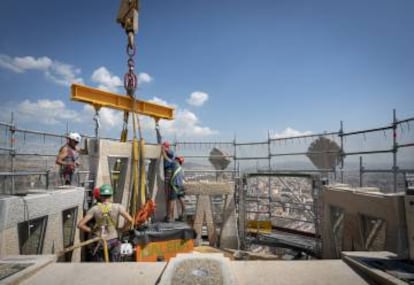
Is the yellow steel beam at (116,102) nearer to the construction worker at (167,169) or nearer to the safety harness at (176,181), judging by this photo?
the construction worker at (167,169)

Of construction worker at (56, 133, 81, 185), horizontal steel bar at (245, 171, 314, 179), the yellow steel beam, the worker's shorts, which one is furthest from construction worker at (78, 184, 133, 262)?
horizontal steel bar at (245, 171, 314, 179)

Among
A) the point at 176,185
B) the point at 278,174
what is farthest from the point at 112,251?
the point at 278,174

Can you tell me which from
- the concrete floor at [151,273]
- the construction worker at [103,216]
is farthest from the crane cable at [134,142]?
the concrete floor at [151,273]

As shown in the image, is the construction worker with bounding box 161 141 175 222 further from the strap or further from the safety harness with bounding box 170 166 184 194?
the strap

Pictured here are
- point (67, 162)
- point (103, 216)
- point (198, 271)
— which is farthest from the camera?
point (67, 162)

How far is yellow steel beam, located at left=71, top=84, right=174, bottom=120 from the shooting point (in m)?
7.85

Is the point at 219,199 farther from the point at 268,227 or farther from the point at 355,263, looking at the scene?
the point at 355,263

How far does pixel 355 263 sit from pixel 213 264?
189cm

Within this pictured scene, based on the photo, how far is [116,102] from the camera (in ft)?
28.7

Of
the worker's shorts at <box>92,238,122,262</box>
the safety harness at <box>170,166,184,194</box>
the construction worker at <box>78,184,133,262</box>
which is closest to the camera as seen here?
the construction worker at <box>78,184,133,262</box>

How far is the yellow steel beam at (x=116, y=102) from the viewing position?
25.8 feet

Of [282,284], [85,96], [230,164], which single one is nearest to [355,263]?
[282,284]

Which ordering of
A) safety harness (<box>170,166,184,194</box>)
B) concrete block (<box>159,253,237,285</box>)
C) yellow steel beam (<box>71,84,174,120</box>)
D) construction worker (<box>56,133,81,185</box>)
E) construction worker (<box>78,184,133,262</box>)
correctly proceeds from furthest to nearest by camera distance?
safety harness (<box>170,166,184,194</box>) → yellow steel beam (<box>71,84,174,120</box>) → construction worker (<box>56,133,81,185</box>) → construction worker (<box>78,184,133,262</box>) → concrete block (<box>159,253,237,285</box>)

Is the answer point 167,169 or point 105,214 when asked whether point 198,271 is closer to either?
point 105,214
